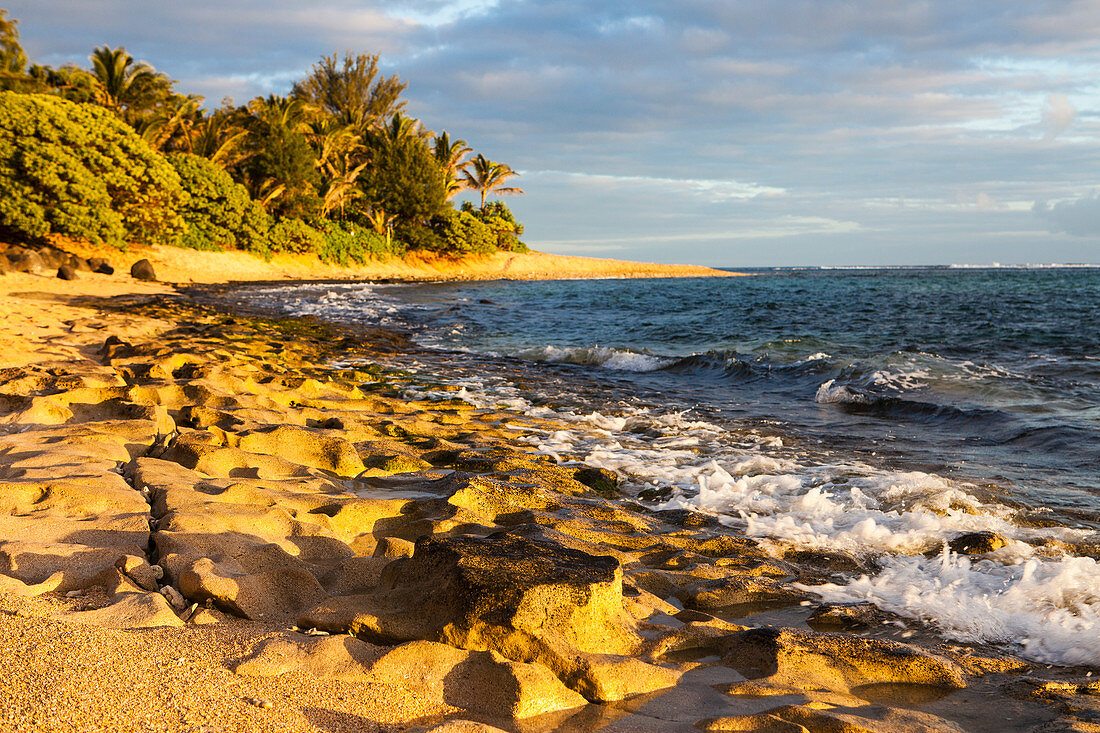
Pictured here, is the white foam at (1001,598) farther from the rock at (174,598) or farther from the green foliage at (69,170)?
the green foliage at (69,170)

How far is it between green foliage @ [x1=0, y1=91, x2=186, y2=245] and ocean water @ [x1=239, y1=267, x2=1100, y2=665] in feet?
42.3

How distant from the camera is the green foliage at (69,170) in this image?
22.8 m

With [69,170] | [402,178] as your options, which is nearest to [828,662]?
[69,170]

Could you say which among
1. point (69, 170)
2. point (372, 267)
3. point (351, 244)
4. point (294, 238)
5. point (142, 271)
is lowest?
point (142, 271)

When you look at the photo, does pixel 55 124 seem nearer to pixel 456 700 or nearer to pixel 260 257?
pixel 260 257

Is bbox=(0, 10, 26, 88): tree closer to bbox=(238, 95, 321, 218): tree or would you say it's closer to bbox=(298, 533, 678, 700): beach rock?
bbox=(238, 95, 321, 218): tree

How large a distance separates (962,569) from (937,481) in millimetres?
1736

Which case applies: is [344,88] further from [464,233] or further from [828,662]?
[828,662]

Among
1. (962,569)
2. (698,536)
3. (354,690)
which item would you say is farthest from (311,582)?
(962,569)

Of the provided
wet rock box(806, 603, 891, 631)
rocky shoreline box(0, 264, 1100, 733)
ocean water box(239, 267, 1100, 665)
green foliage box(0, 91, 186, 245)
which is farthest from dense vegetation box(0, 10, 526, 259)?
wet rock box(806, 603, 891, 631)

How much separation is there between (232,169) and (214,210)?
8841mm

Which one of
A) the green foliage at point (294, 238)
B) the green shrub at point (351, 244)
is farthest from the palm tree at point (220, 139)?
the green shrub at point (351, 244)

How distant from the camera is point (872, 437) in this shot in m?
7.16

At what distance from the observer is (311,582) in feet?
8.93
